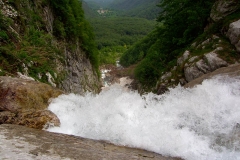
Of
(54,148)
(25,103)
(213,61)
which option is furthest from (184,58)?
(54,148)

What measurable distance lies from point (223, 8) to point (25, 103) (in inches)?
472

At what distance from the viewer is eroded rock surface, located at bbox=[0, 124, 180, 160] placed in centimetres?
328

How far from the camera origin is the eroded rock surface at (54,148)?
129 inches

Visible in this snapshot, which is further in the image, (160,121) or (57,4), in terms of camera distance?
(57,4)

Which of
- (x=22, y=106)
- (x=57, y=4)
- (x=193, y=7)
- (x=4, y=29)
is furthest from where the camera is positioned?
(x=57, y=4)

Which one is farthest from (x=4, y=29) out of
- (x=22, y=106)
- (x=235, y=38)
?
(x=235, y=38)

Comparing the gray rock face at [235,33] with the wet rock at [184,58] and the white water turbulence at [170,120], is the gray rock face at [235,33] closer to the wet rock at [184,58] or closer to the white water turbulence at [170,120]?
the wet rock at [184,58]

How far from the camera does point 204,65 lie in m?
10.7

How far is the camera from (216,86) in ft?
19.4

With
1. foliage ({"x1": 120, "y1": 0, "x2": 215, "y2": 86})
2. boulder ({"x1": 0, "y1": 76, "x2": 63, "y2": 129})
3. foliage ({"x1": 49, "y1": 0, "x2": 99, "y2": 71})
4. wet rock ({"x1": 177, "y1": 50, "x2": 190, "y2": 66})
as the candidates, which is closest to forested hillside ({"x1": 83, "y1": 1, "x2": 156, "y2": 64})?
foliage ({"x1": 49, "y1": 0, "x2": 99, "y2": 71})

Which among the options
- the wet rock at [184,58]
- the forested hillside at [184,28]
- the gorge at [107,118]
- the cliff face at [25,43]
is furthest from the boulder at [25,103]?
the forested hillside at [184,28]

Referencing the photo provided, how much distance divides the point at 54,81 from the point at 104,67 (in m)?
56.0

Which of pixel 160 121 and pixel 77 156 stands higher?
pixel 160 121

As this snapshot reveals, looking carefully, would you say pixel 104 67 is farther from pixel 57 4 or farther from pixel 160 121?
pixel 160 121
